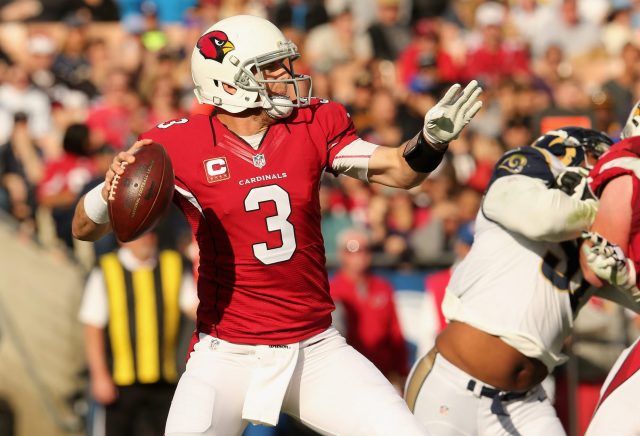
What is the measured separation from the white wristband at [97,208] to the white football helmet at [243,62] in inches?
22.2

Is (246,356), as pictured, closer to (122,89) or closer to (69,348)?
(69,348)

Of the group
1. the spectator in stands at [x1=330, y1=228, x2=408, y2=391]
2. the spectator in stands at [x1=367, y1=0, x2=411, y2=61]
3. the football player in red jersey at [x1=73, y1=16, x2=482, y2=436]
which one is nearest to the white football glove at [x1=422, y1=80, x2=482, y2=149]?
the football player in red jersey at [x1=73, y1=16, x2=482, y2=436]

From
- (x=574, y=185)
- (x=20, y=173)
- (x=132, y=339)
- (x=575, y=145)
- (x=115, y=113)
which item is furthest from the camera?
(x=115, y=113)

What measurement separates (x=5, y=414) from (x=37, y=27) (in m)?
5.23

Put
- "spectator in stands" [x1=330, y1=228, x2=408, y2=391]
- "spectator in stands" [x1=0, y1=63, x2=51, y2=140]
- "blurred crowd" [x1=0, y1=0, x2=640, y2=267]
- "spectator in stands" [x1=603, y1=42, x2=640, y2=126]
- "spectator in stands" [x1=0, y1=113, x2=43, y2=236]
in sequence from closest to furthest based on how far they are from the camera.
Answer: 1. "spectator in stands" [x1=330, y1=228, x2=408, y2=391]
2. "blurred crowd" [x1=0, y1=0, x2=640, y2=267]
3. "spectator in stands" [x1=0, y1=113, x2=43, y2=236]
4. "spectator in stands" [x1=603, y1=42, x2=640, y2=126]
5. "spectator in stands" [x1=0, y1=63, x2=51, y2=140]

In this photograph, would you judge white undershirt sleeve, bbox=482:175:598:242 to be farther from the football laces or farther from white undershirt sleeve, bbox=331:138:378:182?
the football laces

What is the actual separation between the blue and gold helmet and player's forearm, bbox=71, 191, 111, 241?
1.80 metres

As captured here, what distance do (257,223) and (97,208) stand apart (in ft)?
1.90

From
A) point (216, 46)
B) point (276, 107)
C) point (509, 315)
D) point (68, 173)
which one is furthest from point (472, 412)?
point (68, 173)

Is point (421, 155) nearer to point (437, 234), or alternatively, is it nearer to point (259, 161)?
point (259, 161)

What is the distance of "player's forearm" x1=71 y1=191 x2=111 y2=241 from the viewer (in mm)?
4599

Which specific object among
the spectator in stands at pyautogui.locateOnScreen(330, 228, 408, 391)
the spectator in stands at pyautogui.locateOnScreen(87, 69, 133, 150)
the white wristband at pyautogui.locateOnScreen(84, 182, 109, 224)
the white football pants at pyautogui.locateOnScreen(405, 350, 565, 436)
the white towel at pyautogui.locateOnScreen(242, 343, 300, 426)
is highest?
the white wristband at pyautogui.locateOnScreen(84, 182, 109, 224)

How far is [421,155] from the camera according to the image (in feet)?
14.5

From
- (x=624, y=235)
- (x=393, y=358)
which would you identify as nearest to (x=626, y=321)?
(x=393, y=358)
